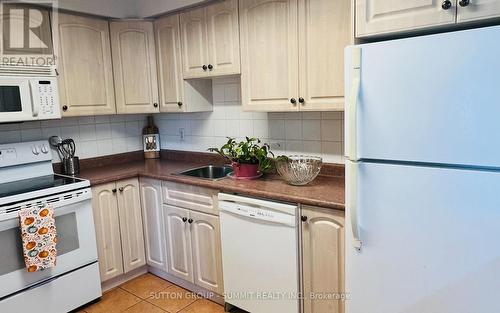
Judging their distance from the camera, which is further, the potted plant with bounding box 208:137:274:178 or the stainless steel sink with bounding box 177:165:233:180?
the stainless steel sink with bounding box 177:165:233:180

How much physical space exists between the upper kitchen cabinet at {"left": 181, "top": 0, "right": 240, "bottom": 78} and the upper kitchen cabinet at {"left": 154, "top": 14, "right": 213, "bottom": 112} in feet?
0.29

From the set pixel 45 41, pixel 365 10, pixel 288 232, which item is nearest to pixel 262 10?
pixel 365 10

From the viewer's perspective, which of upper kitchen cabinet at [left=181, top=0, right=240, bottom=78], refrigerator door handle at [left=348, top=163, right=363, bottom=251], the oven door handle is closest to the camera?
refrigerator door handle at [left=348, top=163, right=363, bottom=251]

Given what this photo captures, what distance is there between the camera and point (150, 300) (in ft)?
8.34

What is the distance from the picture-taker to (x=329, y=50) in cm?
193

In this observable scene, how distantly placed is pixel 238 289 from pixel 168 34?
200 centimetres

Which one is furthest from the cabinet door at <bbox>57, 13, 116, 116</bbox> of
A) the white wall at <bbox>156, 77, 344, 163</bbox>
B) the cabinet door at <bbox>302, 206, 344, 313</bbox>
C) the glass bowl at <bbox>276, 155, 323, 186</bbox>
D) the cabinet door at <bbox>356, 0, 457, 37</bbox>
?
the cabinet door at <bbox>356, 0, 457, 37</bbox>

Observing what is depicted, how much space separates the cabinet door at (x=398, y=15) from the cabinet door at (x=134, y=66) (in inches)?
77.5

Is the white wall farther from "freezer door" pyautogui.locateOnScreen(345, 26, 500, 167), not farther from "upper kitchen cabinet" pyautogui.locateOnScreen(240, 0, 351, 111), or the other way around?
"freezer door" pyautogui.locateOnScreen(345, 26, 500, 167)

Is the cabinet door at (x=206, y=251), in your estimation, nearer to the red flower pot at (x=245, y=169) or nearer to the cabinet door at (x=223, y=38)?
the red flower pot at (x=245, y=169)

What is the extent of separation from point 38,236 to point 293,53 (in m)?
1.86

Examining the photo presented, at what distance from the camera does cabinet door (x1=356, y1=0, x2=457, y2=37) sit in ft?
4.46

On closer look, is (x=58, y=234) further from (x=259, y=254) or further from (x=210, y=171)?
(x=259, y=254)

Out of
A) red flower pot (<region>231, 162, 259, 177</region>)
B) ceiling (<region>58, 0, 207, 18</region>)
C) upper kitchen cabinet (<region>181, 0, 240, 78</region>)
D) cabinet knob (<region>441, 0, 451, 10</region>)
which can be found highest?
ceiling (<region>58, 0, 207, 18</region>)
